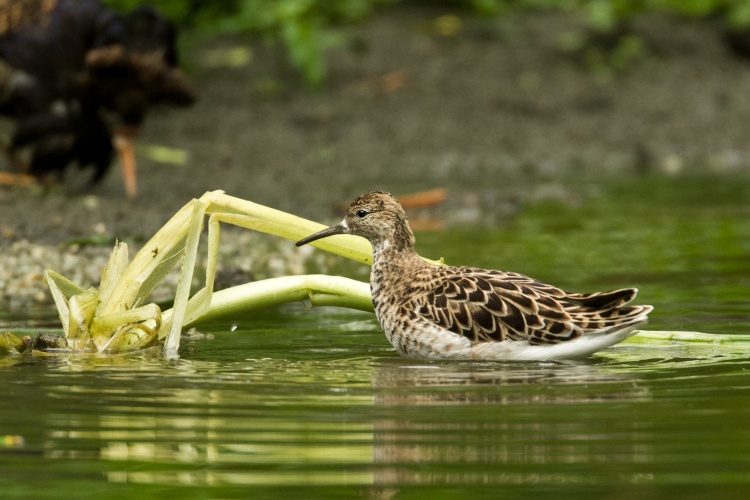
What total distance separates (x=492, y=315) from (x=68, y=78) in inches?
288

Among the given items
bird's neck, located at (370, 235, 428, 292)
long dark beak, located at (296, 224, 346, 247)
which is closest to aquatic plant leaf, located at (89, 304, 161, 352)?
long dark beak, located at (296, 224, 346, 247)

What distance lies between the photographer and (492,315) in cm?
679

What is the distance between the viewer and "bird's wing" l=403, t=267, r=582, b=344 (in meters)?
6.71

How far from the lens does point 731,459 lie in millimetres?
4645

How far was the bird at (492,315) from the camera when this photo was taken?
21.9 ft

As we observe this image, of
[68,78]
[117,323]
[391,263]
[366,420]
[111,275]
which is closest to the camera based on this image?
[366,420]

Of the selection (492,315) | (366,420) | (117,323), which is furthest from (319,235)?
(366,420)

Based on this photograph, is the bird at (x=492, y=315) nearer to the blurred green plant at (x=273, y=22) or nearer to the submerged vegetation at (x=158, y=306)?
the submerged vegetation at (x=158, y=306)

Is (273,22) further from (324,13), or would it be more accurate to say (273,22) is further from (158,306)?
(158,306)

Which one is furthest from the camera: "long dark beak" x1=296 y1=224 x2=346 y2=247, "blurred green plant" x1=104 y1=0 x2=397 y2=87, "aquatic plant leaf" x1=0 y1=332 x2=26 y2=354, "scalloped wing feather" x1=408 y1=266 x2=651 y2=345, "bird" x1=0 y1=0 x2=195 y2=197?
"blurred green plant" x1=104 y1=0 x2=397 y2=87

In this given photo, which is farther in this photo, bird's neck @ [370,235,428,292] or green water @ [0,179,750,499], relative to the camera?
bird's neck @ [370,235,428,292]

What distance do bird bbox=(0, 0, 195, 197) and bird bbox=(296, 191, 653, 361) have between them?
591 cm

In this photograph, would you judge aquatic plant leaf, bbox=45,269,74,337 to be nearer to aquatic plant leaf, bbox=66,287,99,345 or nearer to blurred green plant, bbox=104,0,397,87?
aquatic plant leaf, bbox=66,287,99,345

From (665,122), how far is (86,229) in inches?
421
